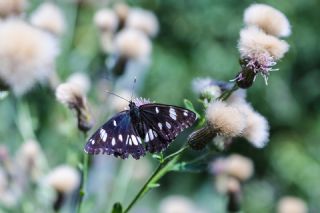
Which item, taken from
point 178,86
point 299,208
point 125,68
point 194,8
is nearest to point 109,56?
point 125,68

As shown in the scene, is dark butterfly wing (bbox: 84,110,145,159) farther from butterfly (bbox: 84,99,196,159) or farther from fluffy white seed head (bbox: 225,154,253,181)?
fluffy white seed head (bbox: 225,154,253,181)

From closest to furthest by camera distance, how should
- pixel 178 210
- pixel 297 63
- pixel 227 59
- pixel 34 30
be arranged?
pixel 34 30
pixel 178 210
pixel 227 59
pixel 297 63

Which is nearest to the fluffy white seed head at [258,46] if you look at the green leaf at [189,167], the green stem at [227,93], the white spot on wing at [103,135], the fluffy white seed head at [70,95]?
the green stem at [227,93]

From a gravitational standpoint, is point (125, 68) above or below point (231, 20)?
below

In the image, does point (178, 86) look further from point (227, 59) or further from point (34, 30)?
point (34, 30)

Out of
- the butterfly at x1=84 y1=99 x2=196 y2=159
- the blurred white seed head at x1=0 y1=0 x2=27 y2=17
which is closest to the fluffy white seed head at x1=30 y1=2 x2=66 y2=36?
the blurred white seed head at x1=0 y1=0 x2=27 y2=17

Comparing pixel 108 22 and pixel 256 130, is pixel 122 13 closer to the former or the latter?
pixel 108 22

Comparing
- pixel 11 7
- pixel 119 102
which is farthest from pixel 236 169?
pixel 11 7

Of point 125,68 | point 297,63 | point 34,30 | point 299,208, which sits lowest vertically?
point 299,208
